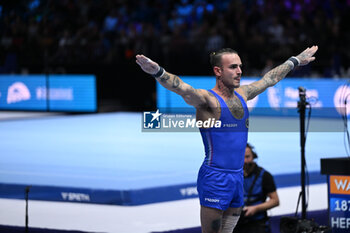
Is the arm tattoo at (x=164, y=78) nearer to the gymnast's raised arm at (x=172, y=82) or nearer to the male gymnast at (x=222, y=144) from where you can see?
the gymnast's raised arm at (x=172, y=82)

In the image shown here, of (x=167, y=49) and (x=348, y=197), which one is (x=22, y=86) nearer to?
(x=167, y=49)

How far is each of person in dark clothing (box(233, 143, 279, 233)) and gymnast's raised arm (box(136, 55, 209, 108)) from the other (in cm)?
203

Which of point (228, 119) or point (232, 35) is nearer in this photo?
point (228, 119)

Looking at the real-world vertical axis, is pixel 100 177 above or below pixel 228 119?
below

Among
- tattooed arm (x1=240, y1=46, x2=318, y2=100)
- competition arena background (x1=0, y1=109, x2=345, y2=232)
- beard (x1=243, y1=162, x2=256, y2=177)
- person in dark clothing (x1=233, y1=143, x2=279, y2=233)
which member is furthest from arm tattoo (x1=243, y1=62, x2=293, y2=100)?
beard (x1=243, y1=162, x2=256, y2=177)

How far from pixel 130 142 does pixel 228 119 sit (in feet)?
31.6

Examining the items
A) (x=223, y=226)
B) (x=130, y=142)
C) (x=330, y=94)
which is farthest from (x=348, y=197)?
(x=330, y=94)

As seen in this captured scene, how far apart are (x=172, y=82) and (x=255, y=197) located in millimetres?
2681

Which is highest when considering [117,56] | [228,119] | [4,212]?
[117,56]

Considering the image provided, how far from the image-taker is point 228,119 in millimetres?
4637

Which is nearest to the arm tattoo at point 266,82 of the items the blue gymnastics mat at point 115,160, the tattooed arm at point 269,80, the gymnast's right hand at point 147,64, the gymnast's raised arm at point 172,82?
the tattooed arm at point 269,80

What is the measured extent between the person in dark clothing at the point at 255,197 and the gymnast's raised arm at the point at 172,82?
6.64ft

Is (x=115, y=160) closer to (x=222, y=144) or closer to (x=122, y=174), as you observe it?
(x=122, y=174)

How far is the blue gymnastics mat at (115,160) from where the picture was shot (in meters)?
8.90
